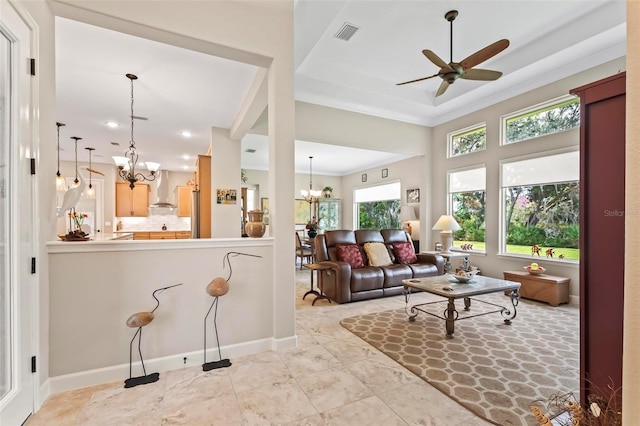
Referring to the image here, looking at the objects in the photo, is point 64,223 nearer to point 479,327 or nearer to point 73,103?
point 73,103

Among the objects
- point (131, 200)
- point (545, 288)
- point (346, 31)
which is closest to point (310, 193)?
point (131, 200)

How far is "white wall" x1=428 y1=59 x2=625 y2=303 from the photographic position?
13.9ft

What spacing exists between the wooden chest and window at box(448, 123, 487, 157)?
8.48 ft

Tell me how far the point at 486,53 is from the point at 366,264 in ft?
11.0

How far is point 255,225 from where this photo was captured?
9.42 ft

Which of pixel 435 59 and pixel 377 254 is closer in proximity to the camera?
pixel 435 59

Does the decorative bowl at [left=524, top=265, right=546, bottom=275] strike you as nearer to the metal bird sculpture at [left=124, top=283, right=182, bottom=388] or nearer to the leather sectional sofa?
the leather sectional sofa

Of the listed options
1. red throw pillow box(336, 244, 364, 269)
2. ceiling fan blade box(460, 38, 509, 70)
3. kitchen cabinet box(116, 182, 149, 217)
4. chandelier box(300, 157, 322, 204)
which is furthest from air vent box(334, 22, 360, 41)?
kitchen cabinet box(116, 182, 149, 217)

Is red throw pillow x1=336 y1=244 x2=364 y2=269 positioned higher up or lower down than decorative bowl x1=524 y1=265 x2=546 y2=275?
higher up

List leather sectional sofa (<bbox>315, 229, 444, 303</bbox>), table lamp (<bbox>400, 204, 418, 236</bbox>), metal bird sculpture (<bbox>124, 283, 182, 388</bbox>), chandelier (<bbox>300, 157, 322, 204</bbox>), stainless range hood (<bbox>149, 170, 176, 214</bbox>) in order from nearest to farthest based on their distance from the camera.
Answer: metal bird sculpture (<bbox>124, 283, 182, 388</bbox>) → leather sectional sofa (<bbox>315, 229, 444, 303</bbox>) → table lamp (<bbox>400, 204, 418, 236</bbox>) → stainless range hood (<bbox>149, 170, 176, 214</bbox>) → chandelier (<bbox>300, 157, 322, 204</bbox>)

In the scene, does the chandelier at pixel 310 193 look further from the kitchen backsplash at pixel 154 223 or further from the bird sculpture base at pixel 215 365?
the bird sculpture base at pixel 215 365

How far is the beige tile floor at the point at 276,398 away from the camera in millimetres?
1806

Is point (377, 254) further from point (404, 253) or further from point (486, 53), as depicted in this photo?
→ point (486, 53)

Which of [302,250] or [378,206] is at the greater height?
[378,206]
